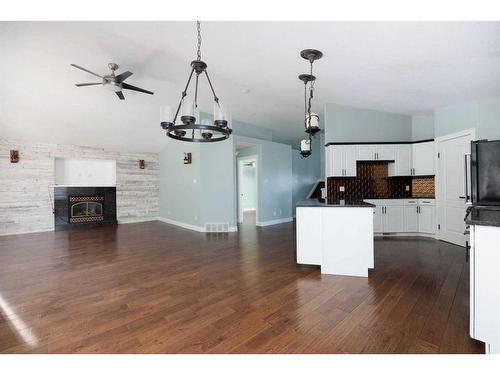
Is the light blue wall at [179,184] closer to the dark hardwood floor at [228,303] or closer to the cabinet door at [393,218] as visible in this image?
the dark hardwood floor at [228,303]

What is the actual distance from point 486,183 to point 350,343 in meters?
2.29

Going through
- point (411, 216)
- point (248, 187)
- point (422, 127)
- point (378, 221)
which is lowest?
point (378, 221)

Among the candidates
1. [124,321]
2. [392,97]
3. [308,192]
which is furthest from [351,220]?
[308,192]

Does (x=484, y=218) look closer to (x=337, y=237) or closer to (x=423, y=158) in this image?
(x=337, y=237)

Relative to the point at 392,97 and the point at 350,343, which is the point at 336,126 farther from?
the point at 350,343

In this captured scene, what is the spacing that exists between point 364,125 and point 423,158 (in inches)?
56.5

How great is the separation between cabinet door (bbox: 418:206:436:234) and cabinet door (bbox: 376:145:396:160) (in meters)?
1.30

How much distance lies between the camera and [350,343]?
1.72m

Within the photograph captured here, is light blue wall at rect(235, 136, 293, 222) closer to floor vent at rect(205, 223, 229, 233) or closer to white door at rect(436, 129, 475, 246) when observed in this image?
floor vent at rect(205, 223, 229, 233)

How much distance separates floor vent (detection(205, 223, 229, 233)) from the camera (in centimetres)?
612

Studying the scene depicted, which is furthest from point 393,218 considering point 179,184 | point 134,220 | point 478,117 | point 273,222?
point 134,220

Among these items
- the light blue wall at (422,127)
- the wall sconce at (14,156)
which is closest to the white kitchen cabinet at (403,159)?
the light blue wall at (422,127)

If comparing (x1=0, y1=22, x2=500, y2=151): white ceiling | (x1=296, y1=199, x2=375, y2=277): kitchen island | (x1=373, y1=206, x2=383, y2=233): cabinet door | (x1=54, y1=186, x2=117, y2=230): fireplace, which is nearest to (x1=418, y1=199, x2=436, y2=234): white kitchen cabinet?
(x1=373, y1=206, x2=383, y2=233): cabinet door

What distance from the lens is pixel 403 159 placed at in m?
5.37
